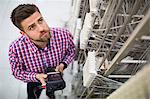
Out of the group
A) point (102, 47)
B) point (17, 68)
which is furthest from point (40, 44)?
point (102, 47)

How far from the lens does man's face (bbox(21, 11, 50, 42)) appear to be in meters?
1.40

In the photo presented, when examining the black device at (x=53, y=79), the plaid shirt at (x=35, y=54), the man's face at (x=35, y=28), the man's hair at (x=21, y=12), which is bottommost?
the black device at (x=53, y=79)

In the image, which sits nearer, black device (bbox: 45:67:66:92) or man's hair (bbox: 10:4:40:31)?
man's hair (bbox: 10:4:40:31)

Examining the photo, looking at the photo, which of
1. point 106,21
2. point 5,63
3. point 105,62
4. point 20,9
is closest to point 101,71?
point 105,62

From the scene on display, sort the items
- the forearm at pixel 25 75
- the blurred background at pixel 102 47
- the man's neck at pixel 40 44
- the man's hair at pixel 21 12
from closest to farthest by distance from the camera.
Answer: the blurred background at pixel 102 47, the man's hair at pixel 21 12, the man's neck at pixel 40 44, the forearm at pixel 25 75

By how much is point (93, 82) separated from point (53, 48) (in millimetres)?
334

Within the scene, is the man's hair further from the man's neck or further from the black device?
the black device

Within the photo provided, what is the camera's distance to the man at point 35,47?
141cm

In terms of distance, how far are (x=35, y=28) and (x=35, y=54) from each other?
0.67ft

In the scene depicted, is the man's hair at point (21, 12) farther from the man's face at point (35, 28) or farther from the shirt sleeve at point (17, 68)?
the shirt sleeve at point (17, 68)

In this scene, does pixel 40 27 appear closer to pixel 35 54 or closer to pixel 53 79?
pixel 35 54

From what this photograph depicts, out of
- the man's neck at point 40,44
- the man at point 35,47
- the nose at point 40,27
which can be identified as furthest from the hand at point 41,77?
the nose at point 40,27

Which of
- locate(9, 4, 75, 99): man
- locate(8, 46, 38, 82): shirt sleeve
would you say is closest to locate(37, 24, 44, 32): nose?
locate(9, 4, 75, 99): man

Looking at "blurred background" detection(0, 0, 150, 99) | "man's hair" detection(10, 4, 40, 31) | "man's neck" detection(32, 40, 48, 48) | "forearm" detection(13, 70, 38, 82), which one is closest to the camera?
"blurred background" detection(0, 0, 150, 99)
